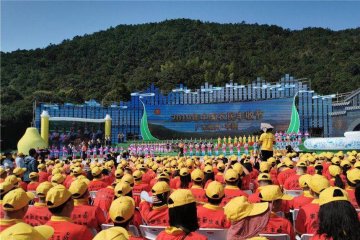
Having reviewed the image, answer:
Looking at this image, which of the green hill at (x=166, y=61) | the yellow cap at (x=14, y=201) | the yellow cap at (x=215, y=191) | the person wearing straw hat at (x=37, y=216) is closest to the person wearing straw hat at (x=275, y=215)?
the yellow cap at (x=215, y=191)

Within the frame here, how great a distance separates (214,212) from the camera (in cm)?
398

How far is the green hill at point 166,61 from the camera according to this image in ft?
163

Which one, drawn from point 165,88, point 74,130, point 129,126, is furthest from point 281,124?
point 165,88

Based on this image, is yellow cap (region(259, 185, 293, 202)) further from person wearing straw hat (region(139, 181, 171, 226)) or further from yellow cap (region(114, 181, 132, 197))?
yellow cap (region(114, 181, 132, 197))

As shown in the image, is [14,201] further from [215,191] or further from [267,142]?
[267,142]

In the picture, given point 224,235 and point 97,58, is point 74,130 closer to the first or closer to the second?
point 224,235

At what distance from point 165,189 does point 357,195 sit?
196 centimetres

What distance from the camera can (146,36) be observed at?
82.2m

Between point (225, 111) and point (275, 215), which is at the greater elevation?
point (225, 111)

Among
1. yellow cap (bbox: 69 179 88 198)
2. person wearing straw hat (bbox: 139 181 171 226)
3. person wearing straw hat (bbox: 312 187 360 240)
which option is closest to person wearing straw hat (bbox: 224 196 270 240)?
person wearing straw hat (bbox: 312 187 360 240)

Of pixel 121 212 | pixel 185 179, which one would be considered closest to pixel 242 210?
pixel 121 212

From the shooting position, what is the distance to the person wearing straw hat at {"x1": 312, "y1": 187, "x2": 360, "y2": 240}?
243 centimetres

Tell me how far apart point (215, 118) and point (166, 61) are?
37.9 meters

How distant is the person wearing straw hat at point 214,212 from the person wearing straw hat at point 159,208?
18.3 inches
